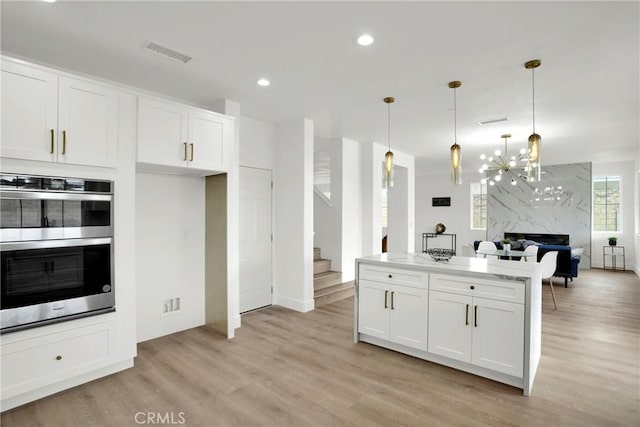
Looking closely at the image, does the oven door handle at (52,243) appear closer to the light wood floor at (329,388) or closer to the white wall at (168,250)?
the white wall at (168,250)

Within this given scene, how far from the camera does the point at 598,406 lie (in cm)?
245

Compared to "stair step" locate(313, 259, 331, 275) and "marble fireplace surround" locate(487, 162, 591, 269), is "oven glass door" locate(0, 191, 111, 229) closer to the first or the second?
"stair step" locate(313, 259, 331, 275)

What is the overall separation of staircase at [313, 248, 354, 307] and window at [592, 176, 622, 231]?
25.0ft

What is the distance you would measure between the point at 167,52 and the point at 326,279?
3960 mm

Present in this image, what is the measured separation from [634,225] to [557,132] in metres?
5.11

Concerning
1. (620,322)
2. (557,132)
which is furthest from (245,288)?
(557,132)

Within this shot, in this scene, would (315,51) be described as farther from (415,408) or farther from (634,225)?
(634,225)

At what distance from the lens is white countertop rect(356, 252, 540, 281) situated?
2.72 metres

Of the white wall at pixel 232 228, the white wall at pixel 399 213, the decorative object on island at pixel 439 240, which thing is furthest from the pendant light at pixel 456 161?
the decorative object on island at pixel 439 240

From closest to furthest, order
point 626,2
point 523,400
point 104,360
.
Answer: point 626,2, point 523,400, point 104,360

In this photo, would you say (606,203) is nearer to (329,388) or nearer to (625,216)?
(625,216)

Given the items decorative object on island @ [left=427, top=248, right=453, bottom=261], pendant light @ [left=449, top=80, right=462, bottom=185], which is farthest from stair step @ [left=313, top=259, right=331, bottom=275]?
pendant light @ [left=449, top=80, right=462, bottom=185]

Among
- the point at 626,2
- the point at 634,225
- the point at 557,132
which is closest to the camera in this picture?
the point at 626,2

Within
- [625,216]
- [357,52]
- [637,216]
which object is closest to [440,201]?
[625,216]
